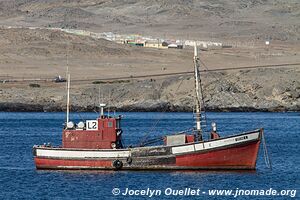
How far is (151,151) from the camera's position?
56.1 meters

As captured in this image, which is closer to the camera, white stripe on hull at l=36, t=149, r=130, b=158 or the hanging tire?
white stripe on hull at l=36, t=149, r=130, b=158

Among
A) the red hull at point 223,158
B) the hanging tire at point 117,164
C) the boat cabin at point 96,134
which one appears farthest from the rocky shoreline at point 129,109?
the hanging tire at point 117,164

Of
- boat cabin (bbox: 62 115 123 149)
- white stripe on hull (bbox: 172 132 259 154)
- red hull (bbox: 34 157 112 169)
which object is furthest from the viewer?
boat cabin (bbox: 62 115 123 149)

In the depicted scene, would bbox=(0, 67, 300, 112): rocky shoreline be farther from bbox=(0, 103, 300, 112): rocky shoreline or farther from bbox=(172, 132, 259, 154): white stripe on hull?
bbox=(172, 132, 259, 154): white stripe on hull

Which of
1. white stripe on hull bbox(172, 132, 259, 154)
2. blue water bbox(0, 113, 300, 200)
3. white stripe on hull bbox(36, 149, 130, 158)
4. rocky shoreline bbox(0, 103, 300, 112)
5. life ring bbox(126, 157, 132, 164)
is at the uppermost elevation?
white stripe on hull bbox(172, 132, 259, 154)

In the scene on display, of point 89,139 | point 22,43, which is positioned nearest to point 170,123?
point 89,139

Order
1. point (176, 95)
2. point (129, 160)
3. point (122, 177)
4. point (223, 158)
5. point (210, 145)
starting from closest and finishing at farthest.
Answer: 1. point (122, 177)
2. point (210, 145)
3. point (223, 158)
4. point (129, 160)
5. point (176, 95)

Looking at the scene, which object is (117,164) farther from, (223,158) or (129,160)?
(223,158)

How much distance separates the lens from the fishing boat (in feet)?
183

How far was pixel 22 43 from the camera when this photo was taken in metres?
190

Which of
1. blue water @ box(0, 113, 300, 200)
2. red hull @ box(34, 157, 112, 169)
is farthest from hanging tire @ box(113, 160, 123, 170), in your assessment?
blue water @ box(0, 113, 300, 200)

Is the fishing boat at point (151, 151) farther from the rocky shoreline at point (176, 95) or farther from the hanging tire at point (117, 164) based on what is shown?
the rocky shoreline at point (176, 95)

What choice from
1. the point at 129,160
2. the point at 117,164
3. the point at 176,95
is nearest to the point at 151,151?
the point at 129,160

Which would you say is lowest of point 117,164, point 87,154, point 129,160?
point 117,164
